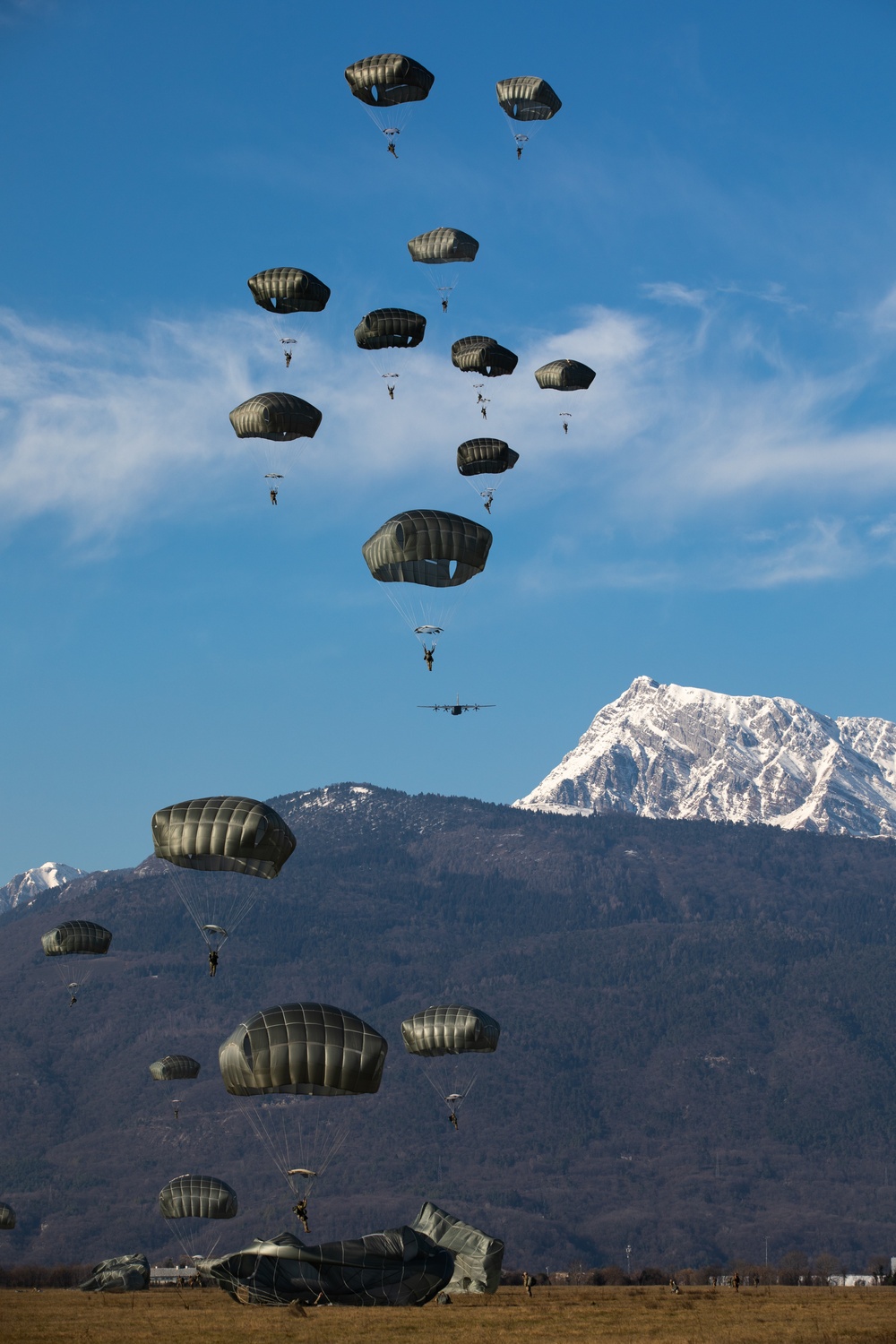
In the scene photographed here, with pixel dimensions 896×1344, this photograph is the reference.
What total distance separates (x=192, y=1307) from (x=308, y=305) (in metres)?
54.2

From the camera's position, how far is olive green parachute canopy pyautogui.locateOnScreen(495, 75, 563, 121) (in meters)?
100

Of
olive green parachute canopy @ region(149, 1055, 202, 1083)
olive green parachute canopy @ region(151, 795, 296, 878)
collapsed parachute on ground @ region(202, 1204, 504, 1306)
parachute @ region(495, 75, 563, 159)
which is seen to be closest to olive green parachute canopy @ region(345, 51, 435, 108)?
parachute @ region(495, 75, 563, 159)

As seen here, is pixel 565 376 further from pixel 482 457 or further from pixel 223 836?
pixel 223 836

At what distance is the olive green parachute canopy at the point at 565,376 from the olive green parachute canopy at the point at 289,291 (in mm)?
17585

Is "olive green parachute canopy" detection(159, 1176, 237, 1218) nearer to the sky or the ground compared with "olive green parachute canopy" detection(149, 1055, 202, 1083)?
nearer to the ground

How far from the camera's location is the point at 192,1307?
84.7 m

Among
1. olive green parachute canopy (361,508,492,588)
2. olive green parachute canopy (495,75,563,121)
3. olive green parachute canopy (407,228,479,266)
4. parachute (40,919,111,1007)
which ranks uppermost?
olive green parachute canopy (495,75,563,121)

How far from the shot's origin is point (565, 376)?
359 ft

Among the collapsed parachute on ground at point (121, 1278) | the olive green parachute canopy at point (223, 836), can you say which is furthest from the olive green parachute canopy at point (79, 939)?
the olive green parachute canopy at point (223, 836)

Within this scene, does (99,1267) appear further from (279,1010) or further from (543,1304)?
(279,1010)

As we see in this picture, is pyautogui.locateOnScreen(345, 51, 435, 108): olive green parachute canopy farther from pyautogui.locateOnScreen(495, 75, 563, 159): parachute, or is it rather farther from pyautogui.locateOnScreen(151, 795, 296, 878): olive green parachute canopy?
pyautogui.locateOnScreen(151, 795, 296, 878): olive green parachute canopy

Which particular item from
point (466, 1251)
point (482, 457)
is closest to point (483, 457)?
point (482, 457)

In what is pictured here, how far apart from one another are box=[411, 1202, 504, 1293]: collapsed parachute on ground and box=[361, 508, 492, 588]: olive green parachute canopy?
1362 inches

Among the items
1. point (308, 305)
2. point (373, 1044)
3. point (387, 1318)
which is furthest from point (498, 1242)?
point (308, 305)
